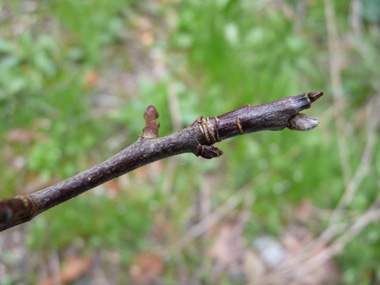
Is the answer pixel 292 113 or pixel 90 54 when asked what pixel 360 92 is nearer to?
pixel 90 54

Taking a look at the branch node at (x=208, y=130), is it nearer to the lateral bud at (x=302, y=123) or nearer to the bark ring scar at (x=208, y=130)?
the bark ring scar at (x=208, y=130)

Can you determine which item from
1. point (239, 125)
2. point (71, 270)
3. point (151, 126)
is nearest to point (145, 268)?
point (71, 270)

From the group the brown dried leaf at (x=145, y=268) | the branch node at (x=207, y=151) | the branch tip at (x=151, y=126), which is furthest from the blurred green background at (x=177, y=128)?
the branch node at (x=207, y=151)

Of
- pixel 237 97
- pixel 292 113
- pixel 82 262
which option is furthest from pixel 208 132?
pixel 237 97

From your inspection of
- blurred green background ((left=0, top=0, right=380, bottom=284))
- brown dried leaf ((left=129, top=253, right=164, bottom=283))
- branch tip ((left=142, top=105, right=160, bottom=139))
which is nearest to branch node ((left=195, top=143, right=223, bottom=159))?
branch tip ((left=142, top=105, right=160, bottom=139))

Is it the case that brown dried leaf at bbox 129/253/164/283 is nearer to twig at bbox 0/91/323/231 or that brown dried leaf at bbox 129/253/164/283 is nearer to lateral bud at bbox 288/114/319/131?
twig at bbox 0/91/323/231

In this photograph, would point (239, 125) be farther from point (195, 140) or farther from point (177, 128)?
point (177, 128)
